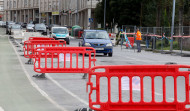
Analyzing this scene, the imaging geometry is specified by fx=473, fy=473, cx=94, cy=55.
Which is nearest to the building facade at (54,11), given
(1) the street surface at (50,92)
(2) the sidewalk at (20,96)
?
(1) the street surface at (50,92)

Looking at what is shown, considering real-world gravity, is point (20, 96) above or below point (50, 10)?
below

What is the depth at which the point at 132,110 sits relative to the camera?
8.07 meters

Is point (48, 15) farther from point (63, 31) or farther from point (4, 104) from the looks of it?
point (4, 104)

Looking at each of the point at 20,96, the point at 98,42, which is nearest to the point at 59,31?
the point at 98,42

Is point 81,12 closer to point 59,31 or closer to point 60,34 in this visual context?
point 59,31

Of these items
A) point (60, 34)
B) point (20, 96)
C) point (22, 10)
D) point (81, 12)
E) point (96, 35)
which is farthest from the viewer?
point (22, 10)

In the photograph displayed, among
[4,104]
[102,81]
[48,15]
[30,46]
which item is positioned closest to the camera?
[4,104]

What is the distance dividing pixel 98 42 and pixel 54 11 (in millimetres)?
118630

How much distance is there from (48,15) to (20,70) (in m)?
139

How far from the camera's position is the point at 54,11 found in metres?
145

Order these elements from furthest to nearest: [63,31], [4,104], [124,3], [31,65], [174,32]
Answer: [124,3]
[63,31]
[174,32]
[31,65]
[4,104]

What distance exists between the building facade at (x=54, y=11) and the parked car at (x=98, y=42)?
6155 centimetres

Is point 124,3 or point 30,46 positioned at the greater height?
point 124,3

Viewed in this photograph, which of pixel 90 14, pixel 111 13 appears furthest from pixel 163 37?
pixel 90 14
